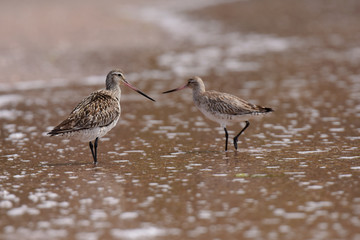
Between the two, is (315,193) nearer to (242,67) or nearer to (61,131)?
(61,131)

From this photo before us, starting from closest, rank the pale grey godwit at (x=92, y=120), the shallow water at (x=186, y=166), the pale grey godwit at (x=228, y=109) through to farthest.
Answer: the shallow water at (x=186, y=166)
the pale grey godwit at (x=92, y=120)
the pale grey godwit at (x=228, y=109)

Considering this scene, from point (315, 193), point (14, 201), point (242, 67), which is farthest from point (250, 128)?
point (242, 67)

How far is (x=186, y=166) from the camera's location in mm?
8719

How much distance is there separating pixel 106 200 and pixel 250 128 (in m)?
4.76

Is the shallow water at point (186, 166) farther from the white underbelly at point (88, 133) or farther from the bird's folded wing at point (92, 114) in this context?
the bird's folded wing at point (92, 114)

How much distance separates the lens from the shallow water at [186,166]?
6.27 metres

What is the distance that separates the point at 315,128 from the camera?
11.0m

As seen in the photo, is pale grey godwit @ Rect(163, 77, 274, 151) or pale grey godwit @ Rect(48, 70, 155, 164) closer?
pale grey godwit @ Rect(48, 70, 155, 164)

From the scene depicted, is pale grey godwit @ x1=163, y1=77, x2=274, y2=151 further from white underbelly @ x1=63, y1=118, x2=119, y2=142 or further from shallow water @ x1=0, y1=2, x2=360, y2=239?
white underbelly @ x1=63, y1=118, x2=119, y2=142

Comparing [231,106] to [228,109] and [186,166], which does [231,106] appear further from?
[186,166]

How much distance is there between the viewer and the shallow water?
6273 millimetres

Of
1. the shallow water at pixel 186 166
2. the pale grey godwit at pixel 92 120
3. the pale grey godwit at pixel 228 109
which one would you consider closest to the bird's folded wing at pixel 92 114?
the pale grey godwit at pixel 92 120

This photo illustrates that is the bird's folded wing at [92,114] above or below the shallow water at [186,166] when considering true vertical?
above

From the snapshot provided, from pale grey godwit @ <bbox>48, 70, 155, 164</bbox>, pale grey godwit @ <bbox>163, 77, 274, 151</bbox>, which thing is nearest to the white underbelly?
pale grey godwit @ <bbox>48, 70, 155, 164</bbox>
